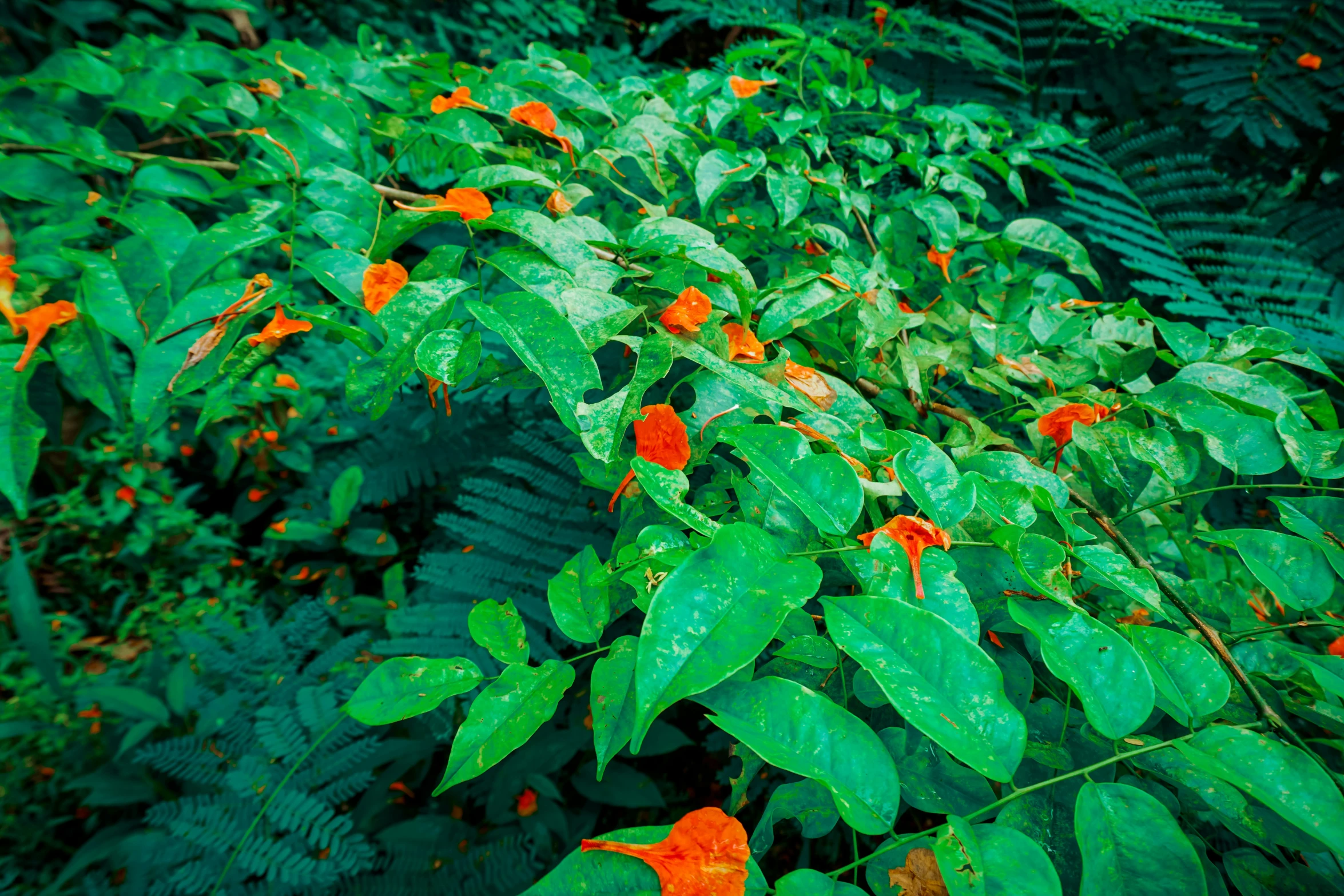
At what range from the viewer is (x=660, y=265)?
749 millimetres

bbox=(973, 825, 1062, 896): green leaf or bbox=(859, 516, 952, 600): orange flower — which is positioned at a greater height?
bbox=(859, 516, 952, 600): orange flower

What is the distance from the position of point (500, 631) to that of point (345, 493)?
1.78 metres

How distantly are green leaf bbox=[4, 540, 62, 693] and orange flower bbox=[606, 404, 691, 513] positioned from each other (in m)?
2.21

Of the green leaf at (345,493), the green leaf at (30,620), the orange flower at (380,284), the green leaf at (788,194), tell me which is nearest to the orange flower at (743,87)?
the green leaf at (788,194)

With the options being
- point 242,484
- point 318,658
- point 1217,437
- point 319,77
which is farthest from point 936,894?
point 242,484

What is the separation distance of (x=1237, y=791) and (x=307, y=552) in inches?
106

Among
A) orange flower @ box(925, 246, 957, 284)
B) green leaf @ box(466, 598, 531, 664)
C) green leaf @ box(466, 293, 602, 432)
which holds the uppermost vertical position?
orange flower @ box(925, 246, 957, 284)

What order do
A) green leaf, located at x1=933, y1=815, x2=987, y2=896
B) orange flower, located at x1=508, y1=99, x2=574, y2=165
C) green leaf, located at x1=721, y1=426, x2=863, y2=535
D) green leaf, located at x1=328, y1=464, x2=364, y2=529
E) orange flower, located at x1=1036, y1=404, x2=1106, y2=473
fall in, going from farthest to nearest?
green leaf, located at x1=328, y1=464, x2=364, y2=529
orange flower, located at x1=508, y1=99, x2=574, y2=165
orange flower, located at x1=1036, y1=404, x2=1106, y2=473
green leaf, located at x1=721, y1=426, x2=863, y2=535
green leaf, located at x1=933, y1=815, x2=987, y2=896

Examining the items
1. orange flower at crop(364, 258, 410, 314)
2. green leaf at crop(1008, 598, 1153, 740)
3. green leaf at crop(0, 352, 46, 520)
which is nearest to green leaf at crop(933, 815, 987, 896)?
green leaf at crop(1008, 598, 1153, 740)

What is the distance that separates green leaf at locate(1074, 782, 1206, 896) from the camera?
371 millimetres

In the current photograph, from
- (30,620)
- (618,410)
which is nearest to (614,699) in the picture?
(618,410)

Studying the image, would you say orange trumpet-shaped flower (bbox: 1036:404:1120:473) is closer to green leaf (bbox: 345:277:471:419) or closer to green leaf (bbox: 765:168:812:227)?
green leaf (bbox: 765:168:812:227)

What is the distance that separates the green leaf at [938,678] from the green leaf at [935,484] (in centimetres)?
11

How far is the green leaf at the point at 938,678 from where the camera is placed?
0.37 metres
